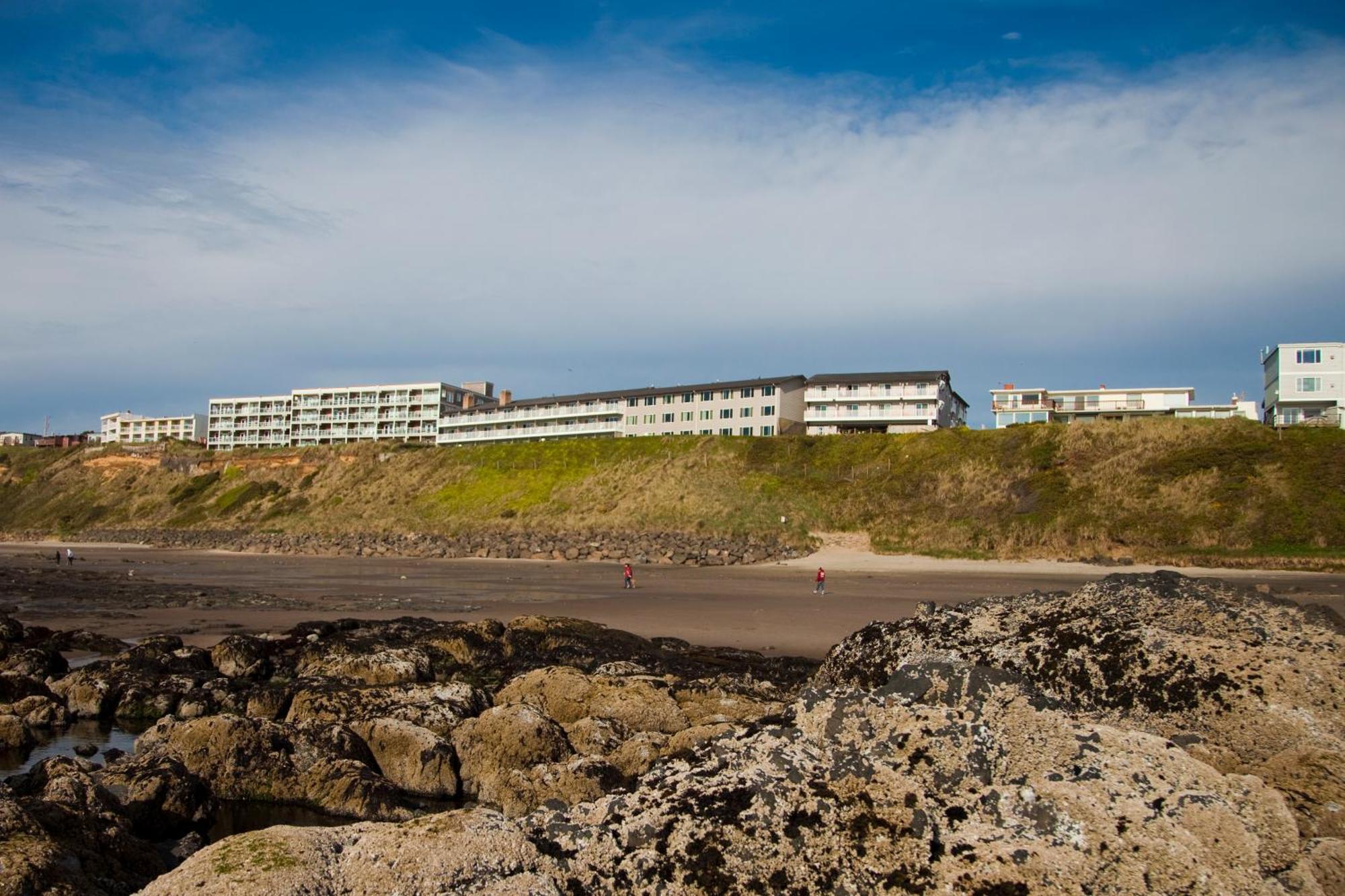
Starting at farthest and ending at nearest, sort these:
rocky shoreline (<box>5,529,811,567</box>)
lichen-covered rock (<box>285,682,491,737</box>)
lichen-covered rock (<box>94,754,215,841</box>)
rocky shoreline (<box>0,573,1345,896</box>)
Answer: rocky shoreline (<box>5,529,811,567</box>)
lichen-covered rock (<box>285,682,491,737</box>)
lichen-covered rock (<box>94,754,215,841</box>)
rocky shoreline (<box>0,573,1345,896</box>)

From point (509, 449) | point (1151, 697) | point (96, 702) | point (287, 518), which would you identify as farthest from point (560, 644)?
point (287, 518)

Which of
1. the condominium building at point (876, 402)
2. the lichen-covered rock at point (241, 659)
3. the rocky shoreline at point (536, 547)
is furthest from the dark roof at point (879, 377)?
the lichen-covered rock at point (241, 659)

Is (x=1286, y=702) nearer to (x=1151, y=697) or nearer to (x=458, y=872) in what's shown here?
(x=1151, y=697)

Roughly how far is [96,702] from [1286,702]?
17.3m

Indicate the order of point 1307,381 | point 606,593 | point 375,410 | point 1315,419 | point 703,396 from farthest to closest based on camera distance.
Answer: point 375,410
point 703,396
point 1307,381
point 1315,419
point 606,593

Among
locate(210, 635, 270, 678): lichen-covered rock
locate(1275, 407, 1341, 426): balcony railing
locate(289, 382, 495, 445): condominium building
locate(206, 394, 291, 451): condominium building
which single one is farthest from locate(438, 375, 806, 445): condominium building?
locate(210, 635, 270, 678): lichen-covered rock

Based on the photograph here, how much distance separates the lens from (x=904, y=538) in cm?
5534

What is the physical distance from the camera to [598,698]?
43.7ft

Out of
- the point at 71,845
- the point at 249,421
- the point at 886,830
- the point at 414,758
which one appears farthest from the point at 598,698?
the point at 249,421

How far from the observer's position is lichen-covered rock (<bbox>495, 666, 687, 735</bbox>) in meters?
12.8

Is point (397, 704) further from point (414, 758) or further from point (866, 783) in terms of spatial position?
point (866, 783)

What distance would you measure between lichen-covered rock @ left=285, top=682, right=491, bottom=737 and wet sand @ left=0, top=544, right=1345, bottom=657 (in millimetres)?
9874

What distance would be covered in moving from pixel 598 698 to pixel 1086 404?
108 meters

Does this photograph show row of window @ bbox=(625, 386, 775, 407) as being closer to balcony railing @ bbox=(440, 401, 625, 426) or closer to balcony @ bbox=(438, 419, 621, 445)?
balcony railing @ bbox=(440, 401, 625, 426)
